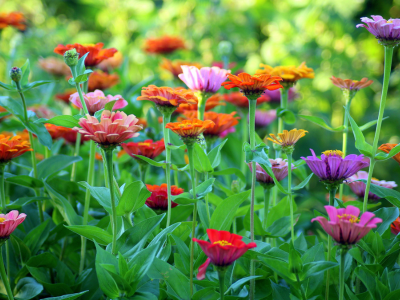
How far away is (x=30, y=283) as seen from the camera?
54 centimetres

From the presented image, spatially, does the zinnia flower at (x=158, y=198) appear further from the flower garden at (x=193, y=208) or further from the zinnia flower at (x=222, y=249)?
the zinnia flower at (x=222, y=249)

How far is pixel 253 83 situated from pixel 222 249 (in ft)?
0.63

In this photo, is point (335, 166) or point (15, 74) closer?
point (335, 166)

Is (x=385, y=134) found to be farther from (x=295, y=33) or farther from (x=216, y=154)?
(x=216, y=154)

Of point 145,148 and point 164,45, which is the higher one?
point 164,45

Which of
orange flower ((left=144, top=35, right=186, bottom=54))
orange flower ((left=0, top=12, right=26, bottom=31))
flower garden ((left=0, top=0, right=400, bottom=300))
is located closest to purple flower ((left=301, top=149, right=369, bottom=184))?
flower garden ((left=0, top=0, right=400, bottom=300))

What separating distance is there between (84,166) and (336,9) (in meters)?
1.52

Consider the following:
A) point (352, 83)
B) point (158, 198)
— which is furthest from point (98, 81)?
point (352, 83)

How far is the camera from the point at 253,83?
43 centimetres

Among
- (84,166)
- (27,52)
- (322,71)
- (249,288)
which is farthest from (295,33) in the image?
(249,288)

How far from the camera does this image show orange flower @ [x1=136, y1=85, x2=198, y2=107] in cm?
46

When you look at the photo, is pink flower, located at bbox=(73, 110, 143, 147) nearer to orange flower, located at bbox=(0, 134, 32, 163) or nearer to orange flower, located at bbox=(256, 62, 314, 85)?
orange flower, located at bbox=(0, 134, 32, 163)

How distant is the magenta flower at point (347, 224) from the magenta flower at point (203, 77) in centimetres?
25

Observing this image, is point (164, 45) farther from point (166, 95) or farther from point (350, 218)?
point (350, 218)
